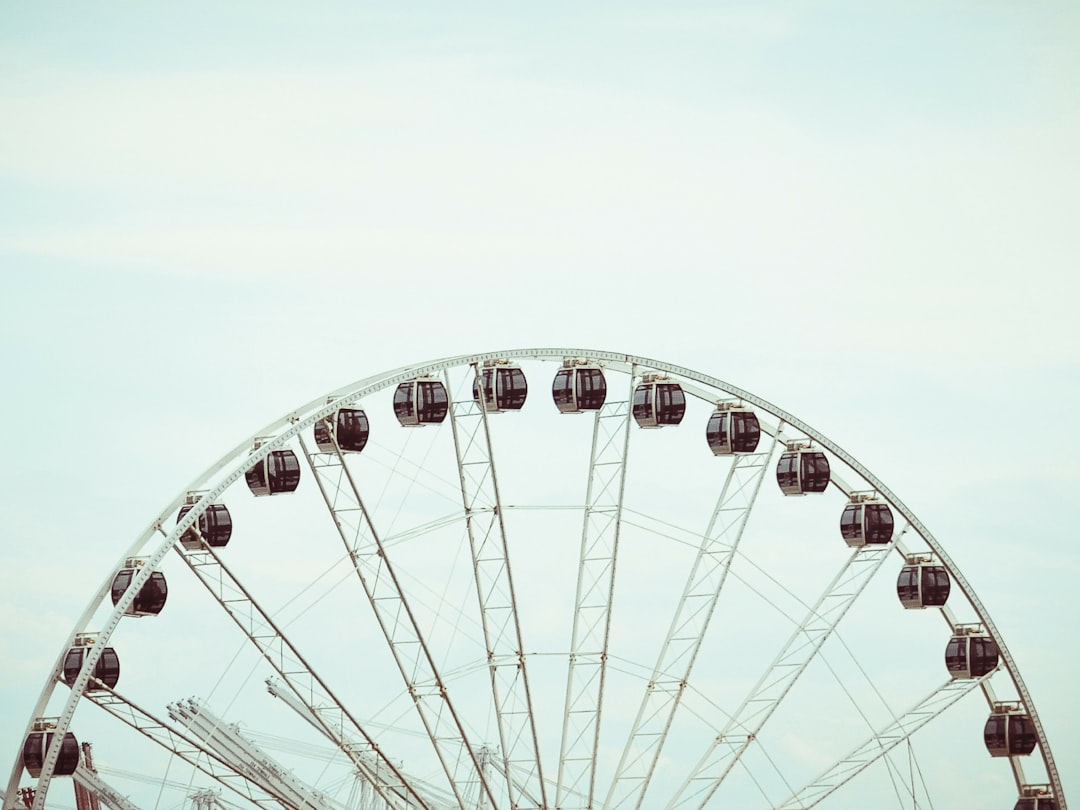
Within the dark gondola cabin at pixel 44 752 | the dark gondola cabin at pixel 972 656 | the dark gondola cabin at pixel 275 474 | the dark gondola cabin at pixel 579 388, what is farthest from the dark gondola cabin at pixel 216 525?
the dark gondola cabin at pixel 972 656

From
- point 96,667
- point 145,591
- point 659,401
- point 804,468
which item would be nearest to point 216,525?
point 145,591

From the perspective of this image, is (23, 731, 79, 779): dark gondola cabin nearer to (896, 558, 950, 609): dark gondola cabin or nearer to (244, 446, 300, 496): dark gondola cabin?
(244, 446, 300, 496): dark gondola cabin

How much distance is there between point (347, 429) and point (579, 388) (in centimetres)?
751

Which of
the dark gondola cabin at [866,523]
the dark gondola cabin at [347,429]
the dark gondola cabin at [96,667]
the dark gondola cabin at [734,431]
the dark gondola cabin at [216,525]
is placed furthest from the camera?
the dark gondola cabin at [866,523]

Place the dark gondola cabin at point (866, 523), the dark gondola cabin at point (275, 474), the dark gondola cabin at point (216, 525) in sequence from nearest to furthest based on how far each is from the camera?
the dark gondola cabin at point (275, 474), the dark gondola cabin at point (216, 525), the dark gondola cabin at point (866, 523)

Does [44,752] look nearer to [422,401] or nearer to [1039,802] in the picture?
[422,401]

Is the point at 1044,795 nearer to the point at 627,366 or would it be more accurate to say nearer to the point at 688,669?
the point at 688,669

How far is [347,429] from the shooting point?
56.7 m

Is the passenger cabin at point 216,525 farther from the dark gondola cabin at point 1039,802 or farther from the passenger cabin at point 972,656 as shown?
the dark gondola cabin at point 1039,802

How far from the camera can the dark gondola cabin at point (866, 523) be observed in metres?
61.7

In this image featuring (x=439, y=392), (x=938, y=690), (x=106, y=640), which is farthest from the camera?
(x=938, y=690)

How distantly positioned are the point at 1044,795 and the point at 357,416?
1057 inches

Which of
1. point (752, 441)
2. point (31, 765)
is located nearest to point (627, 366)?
point (752, 441)

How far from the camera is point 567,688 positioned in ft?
191
